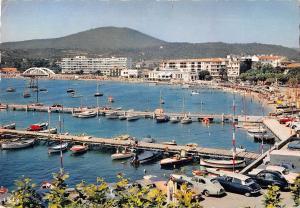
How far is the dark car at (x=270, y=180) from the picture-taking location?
601 cm

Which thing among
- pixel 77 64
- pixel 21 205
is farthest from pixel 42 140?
pixel 77 64

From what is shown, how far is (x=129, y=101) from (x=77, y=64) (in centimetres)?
3874

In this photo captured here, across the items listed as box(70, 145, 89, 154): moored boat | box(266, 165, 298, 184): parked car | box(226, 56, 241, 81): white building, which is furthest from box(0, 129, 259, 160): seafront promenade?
box(226, 56, 241, 81): white building

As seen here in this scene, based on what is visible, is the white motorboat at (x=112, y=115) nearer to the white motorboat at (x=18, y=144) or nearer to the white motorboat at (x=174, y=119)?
the white motorboat at (x=174, y=119)

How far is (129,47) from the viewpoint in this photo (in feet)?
471

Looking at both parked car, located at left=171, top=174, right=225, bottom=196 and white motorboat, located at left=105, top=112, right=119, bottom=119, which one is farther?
white motorboat, located at left=105, top=112, right=119, bottom=119

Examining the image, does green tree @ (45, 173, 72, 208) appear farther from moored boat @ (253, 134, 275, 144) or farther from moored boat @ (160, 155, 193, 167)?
moored boat @ (253, 134, 275, 144)

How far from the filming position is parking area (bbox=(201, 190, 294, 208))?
5.44 metres

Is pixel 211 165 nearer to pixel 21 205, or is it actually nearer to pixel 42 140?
pixel 42 140

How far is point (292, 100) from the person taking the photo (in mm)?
23312

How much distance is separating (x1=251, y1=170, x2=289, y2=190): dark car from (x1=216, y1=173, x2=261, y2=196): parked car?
0.84ft

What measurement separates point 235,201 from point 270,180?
0.75 m

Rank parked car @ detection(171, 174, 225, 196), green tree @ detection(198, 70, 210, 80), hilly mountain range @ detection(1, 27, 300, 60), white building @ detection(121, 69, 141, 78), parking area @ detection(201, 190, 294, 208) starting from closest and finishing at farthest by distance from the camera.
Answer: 1. parking area @ detection(201, 190, 294, 208)
2. parked car @ detection(171, 174, 225, 196)
3. green tree @ detection(198, 70, 210, 80)
4. white building @ detection(121, 69, 141, 78)
5. hilly mountain range @ detection(1, 27, 300, 60)

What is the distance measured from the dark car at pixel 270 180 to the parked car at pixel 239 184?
0.26 metres
